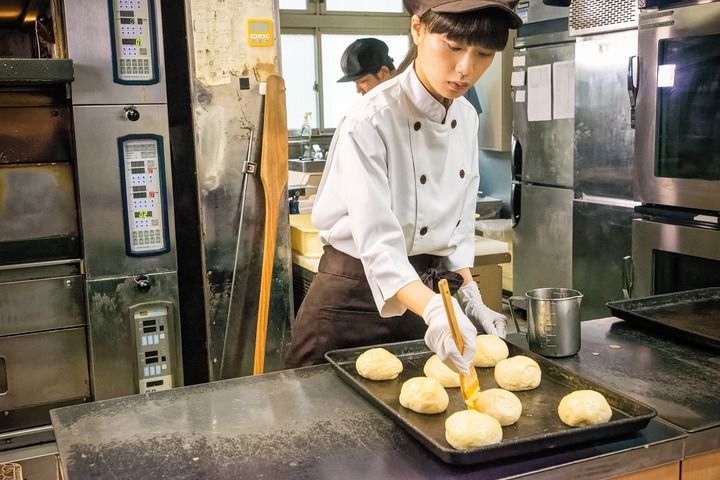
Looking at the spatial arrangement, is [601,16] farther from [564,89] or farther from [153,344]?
[153,344]

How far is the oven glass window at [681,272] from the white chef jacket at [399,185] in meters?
1.05

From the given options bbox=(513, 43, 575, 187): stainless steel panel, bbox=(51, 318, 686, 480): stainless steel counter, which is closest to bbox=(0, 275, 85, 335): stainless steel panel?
bbox=(51, 318, 686, 480): stainless steel counter

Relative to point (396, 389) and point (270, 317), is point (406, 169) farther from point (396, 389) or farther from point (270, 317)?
point (270, 317)

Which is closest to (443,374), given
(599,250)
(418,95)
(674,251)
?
(418,95)

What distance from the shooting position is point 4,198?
2936mm

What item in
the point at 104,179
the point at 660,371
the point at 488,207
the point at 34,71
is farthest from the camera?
the point at 488,207

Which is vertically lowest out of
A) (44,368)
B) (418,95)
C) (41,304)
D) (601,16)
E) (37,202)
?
(44,368)

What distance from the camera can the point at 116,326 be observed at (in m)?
3.11

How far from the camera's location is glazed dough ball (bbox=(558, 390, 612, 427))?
136cm

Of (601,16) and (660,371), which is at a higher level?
(601,16)

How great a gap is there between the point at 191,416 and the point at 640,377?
1.00m

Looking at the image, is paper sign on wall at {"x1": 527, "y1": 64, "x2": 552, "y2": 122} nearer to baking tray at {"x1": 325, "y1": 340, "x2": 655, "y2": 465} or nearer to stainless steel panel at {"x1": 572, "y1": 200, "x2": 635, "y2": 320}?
stainless steel panel at {"x1": 572, "y1": 200, "x2": 635, "y2": 320}

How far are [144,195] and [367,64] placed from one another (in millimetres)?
1603

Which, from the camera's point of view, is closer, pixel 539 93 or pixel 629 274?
pixel 629 274
